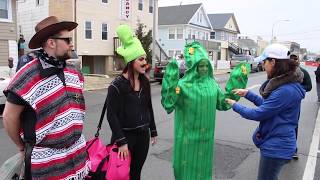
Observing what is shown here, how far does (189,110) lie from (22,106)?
1.47 m

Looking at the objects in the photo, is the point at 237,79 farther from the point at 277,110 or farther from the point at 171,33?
the point at 171,33

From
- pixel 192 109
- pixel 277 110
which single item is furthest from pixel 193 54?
pixel 277 110

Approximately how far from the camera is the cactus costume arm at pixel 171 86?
10.5ft

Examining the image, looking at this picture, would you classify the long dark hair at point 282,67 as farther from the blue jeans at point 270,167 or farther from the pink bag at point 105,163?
the pink bag at point 105,163

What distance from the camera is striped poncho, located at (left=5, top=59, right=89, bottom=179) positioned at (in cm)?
248

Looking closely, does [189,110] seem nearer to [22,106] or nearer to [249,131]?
[22,106]

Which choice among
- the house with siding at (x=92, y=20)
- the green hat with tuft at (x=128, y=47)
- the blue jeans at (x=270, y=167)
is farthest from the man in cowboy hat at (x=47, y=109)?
the house with siding at (x=92, y=20)

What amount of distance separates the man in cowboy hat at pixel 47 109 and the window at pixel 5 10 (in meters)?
18.5

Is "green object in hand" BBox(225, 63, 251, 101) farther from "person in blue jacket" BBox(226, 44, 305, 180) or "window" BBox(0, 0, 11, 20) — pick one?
"window" BBox(0, 0, 11, 20)

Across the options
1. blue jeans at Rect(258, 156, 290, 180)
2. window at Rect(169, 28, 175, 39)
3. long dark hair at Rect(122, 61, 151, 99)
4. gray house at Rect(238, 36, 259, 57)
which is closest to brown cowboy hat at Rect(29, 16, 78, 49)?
long dark hair at Rect(122, 61, 151, 99)

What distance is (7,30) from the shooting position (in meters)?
19.4

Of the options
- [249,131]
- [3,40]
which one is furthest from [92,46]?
[249,131]

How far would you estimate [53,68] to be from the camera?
2.60 metres

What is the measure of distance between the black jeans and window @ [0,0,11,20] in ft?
59.6
